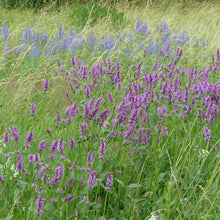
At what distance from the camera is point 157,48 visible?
A: 5.60 m

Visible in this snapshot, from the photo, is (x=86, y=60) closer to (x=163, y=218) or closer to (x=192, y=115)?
(x=192, y=115)

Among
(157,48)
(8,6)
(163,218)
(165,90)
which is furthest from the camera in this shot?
(8,6)

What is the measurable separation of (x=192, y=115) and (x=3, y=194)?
1.69 metres

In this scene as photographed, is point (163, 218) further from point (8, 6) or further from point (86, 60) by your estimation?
point (8, 6)

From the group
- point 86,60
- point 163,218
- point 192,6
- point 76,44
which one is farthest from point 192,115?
point 192,6

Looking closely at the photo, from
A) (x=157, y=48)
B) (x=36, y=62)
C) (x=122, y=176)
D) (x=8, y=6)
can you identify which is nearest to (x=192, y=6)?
(x=8, y=6)

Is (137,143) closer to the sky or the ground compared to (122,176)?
closer to the sky

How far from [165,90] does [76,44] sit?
3.30m

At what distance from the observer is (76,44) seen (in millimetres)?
5656

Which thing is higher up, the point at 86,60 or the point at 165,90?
A: the point at 165,90

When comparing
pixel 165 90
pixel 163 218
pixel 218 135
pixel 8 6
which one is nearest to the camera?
pixel 163 218

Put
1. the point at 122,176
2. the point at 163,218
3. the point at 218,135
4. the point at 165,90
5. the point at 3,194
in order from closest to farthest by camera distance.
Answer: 1. the point at 163,218
2. the point at 3,194
3. the point at 122,176
4. the point at 165,90
5. the point at 218,135

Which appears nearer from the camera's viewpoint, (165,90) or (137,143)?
(137,143)

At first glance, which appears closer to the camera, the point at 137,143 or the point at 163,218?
the point at 163,218
